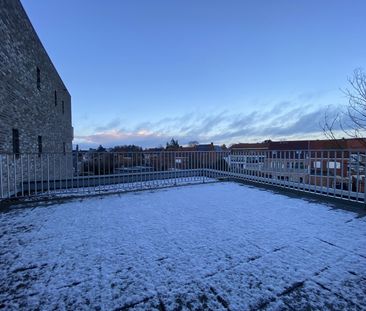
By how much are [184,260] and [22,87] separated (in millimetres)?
7416

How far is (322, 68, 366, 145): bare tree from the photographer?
7109mm

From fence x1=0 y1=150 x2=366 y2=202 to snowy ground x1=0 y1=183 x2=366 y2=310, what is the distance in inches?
57.3

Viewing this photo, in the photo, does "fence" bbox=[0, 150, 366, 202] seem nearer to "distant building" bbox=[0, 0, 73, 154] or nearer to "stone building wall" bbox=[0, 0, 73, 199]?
"stone building wall" bbox=[0, 0, 73, 199]

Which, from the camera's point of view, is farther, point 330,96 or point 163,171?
point 330,96

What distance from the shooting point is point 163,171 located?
6203 mm

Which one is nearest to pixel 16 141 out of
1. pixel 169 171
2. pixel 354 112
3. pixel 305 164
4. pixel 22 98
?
pixel 22 98

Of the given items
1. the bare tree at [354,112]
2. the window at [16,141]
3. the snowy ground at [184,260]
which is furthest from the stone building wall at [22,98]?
the bare tree at [354,112]

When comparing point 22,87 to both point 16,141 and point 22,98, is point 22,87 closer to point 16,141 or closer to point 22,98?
point 22,98

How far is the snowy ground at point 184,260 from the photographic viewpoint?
4.27 ft

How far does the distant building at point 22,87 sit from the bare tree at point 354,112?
10.0 metres

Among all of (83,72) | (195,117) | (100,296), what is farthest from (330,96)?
(195,117)

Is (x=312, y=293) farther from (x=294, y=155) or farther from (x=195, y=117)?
(x=195, y=117)

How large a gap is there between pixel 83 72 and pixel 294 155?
11241 mm

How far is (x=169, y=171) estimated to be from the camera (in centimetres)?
631
